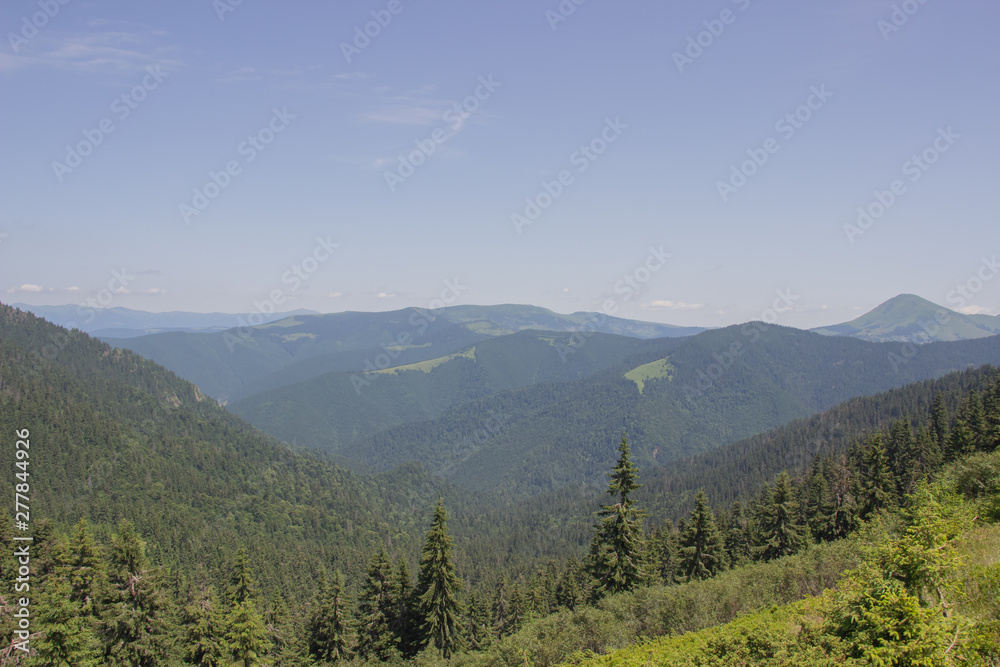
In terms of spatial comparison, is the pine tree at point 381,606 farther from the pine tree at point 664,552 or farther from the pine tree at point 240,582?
the pine tree at point 664,552

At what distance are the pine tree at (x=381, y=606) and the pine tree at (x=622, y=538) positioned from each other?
17.7m

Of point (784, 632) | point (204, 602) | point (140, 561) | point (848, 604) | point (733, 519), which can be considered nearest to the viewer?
point (848, 604)

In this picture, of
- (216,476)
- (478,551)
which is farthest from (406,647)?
(216,476)

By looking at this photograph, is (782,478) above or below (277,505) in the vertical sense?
above

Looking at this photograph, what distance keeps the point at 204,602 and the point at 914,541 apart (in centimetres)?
4532

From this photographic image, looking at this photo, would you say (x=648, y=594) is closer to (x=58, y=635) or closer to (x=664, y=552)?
(x=58, y=635)

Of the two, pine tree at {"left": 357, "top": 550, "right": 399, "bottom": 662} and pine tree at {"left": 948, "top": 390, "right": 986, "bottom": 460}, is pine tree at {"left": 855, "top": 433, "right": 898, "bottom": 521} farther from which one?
pine tree at {"left": 357, "top": 550, "right": 399, "bottom": 662}

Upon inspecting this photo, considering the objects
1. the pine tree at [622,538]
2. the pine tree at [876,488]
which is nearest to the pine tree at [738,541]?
the pine tree at [876,488]

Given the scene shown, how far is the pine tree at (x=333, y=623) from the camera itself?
44281mm

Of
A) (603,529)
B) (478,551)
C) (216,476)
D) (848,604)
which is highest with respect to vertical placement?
(848,604)

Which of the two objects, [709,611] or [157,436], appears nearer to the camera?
[709,611]

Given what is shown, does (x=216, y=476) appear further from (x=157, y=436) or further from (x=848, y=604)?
(x=848, y=604)

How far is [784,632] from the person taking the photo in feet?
55.1

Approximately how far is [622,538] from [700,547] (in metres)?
20.4
